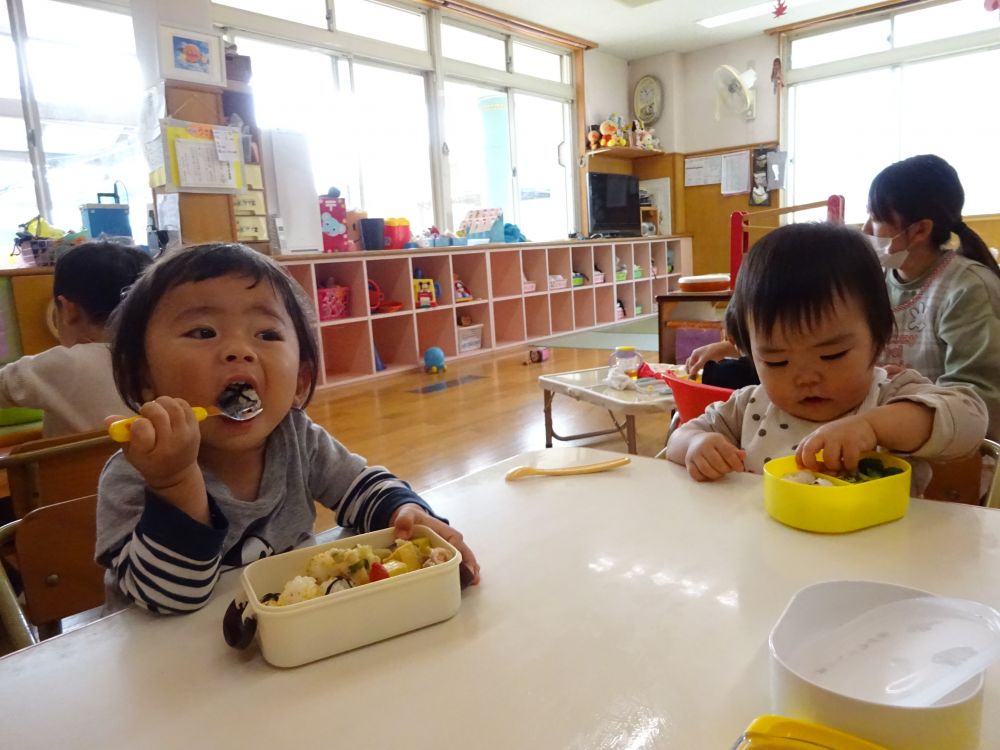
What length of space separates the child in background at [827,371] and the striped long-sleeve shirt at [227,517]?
422mm

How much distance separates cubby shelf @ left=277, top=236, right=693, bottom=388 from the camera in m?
4.73

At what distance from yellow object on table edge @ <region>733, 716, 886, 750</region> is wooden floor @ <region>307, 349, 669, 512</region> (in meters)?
1.86

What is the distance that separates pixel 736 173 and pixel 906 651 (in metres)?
7.87

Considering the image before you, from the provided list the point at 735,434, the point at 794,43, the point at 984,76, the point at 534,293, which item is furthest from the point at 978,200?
the point at 735,434

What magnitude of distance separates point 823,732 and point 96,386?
1.57 meters

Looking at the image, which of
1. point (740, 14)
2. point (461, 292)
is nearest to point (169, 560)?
point (461, 292)

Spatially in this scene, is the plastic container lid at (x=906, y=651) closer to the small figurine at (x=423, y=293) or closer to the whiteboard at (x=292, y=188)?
the whiteboard at (x=292, y=188)

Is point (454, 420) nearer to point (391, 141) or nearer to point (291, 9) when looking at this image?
point (391, 141)

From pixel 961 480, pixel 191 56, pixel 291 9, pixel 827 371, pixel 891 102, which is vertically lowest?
pixel 961 480

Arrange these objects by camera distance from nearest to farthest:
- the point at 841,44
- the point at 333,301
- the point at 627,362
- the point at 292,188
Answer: the point at 627,362
the point at 292,188
the point at 333,301
the point at 841,44

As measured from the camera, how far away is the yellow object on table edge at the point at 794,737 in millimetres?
343

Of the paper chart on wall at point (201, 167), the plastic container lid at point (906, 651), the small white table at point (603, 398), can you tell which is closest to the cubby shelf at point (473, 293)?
the paper chart on wall at point (201, 167)

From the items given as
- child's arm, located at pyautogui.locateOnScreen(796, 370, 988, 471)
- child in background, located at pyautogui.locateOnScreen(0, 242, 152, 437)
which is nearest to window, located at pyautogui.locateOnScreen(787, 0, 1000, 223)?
child's arm, located at pyautogui.locateOnScreen(796, 370, 988, 471)

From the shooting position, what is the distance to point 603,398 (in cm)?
227
